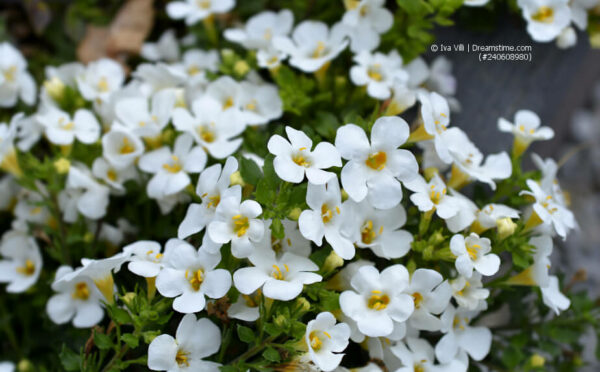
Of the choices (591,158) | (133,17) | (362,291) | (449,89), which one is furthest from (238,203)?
(591,158)

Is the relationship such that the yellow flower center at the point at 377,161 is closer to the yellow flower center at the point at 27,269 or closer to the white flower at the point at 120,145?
the white flower at the point at 120,145

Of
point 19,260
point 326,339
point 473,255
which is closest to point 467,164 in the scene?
point 473,255

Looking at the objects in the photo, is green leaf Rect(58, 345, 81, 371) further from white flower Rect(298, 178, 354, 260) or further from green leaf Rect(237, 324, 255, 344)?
white flower Rect(298, 178, 354, 260)

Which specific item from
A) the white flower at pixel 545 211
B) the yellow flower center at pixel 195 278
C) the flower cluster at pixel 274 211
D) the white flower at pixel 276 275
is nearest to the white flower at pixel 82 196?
the flower cluster at pixel 274 211

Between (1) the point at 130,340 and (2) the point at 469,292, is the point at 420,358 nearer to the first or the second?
(2) the point at 469,292

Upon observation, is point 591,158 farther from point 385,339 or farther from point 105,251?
point 105,251

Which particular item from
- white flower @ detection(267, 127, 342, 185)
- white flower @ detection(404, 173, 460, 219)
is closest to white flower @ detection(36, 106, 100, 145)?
white flower @ detection(267, 127, 342, 185)

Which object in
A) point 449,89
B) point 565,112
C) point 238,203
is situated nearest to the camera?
point 238,203
